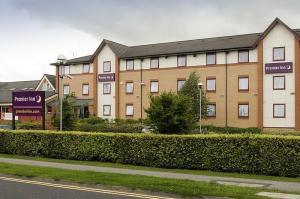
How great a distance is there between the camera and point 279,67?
51.4 m

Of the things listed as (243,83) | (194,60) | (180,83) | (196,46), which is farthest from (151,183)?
(196,46)

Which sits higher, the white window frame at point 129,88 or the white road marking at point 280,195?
the white window frame at point 129,88

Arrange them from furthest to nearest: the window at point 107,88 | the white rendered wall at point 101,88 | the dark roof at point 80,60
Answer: the dark roof at point 80,60 < the window at point 107,88 < the white rendered wall at point 101,88

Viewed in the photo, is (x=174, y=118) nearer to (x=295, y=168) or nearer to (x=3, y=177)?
(x=295, y=168)

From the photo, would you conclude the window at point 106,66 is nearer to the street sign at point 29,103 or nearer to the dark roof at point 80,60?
the dark roof at point 80,60

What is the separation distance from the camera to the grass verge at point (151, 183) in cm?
1176

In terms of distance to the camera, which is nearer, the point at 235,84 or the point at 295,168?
the point at 295,168

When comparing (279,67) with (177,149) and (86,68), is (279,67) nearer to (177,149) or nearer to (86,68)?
(86,68)

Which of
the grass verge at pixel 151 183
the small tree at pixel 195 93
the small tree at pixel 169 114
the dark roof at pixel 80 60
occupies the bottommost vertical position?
the grass verge at pixel 151 183

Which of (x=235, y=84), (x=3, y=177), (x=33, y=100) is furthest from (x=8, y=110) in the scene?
(x=3, y=177)

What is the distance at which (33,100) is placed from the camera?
96.6 feet

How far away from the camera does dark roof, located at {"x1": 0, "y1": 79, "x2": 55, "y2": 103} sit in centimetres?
7362

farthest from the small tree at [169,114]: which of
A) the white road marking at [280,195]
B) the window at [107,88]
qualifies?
the window at [107,88]

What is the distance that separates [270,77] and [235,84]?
422cm
